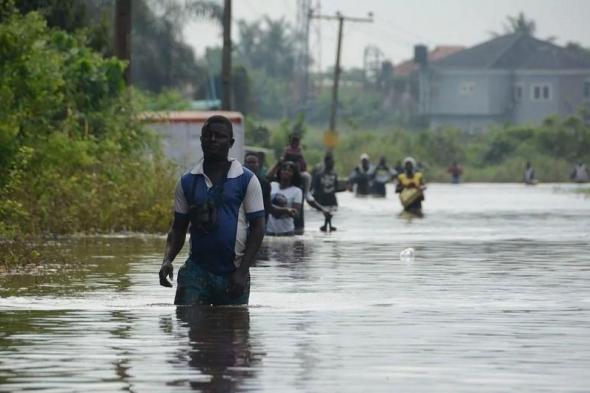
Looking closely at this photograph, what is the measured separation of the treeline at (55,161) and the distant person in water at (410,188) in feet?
31.6

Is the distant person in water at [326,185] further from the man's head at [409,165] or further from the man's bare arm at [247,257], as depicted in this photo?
the man's bare arm at [247,257]

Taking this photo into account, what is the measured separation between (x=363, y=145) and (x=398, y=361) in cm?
11423

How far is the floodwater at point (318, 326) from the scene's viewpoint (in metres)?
12.4

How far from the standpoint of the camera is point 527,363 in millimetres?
13266

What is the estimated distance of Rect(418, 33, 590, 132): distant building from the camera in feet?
553

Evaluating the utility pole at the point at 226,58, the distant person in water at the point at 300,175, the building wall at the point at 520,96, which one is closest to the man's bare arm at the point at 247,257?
the distant person in water at the point at 300,175

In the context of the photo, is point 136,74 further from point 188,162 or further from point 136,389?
→ point 136,389

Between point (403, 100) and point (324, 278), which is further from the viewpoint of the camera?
point (403, 100)

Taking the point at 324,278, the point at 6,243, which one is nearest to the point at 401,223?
the point at 6,243

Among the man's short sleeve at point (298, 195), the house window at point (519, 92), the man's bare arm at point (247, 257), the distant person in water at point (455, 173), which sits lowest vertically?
the distant person in water at point (455, 173)

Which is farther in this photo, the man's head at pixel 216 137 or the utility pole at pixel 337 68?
the utility pole at pixel 337 68

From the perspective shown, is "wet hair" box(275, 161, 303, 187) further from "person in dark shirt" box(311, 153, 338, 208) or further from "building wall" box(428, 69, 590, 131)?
"building wall" box(428, 69, 590, 131)

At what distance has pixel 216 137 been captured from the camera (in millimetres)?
14828

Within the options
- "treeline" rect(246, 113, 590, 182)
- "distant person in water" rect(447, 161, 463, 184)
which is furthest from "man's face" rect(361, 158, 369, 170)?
"treeline" rect(246, 113, 590, 182)
